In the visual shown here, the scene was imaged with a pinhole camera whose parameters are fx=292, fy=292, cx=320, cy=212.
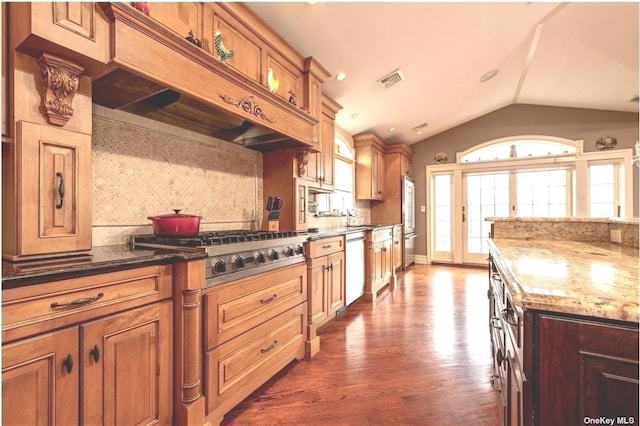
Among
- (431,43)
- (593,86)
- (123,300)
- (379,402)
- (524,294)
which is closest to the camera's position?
(524,294)

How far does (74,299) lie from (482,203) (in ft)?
21.3

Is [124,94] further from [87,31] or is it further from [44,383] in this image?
[44,383]

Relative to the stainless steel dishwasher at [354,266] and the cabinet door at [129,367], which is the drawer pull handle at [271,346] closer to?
the cabinet door at [129,367]

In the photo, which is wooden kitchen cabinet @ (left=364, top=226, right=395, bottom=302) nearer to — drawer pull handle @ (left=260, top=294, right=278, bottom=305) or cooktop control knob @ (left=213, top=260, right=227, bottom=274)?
drawer pull handle @ (left=260, top=294, right=278, bottom=305)

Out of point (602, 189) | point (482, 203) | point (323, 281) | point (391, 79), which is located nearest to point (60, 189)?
point (323, 281)

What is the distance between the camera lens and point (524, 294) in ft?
2.48

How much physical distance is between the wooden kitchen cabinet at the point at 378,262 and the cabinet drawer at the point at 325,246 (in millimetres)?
856

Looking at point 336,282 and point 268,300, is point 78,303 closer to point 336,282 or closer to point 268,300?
point 268,300

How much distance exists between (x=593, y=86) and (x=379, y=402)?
5601mm

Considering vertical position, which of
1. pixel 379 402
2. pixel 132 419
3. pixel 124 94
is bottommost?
pixel 379 402

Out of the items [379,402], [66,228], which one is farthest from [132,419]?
[379,402]

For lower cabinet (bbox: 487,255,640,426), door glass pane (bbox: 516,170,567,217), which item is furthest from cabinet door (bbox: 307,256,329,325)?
door glass pane (bbox: 516,170,567,217)

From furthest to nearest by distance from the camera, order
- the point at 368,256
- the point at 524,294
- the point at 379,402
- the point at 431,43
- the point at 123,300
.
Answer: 1. the point at 368,256
2. the point at 431,43
3. the point at 379,402
4. the point at 123,300
5. the point at 524,294

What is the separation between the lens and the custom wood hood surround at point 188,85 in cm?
129
